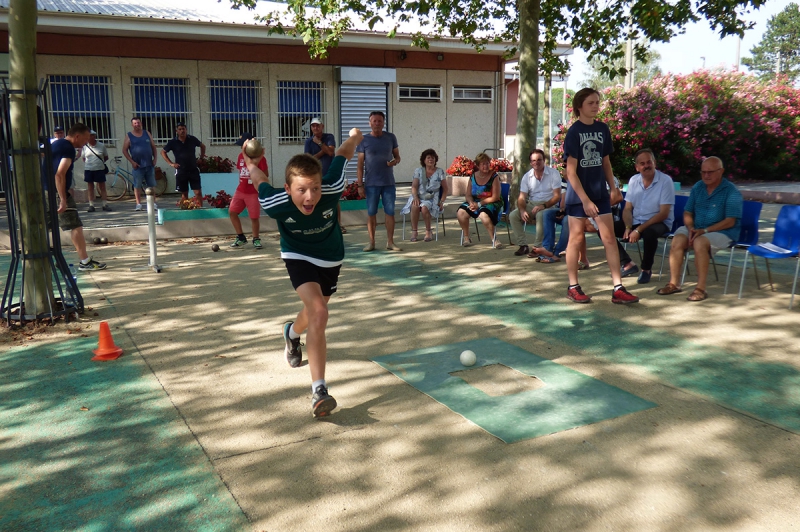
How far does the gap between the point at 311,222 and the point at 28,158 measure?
3.47 m

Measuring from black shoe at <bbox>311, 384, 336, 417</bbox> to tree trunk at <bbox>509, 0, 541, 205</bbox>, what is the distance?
8.32 metres

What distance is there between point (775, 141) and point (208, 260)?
1893cm

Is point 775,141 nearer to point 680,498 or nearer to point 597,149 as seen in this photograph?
point 597,149

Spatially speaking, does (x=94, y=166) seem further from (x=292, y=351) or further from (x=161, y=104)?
(x=292, y=351)

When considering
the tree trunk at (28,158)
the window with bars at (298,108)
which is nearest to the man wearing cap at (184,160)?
the window with bars at (298,108)

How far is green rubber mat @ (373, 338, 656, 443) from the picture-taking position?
4.32 metres

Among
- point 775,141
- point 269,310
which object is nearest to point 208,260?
point 269,310

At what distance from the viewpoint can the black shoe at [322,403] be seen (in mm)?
4332

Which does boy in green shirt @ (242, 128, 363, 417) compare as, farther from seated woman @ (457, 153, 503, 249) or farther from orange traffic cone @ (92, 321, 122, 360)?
seated woman @ (457, 153, 503, 249)

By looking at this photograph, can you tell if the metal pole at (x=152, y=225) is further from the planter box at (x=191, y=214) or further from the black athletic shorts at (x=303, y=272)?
the black athletic shorts at (x=303, y=272)

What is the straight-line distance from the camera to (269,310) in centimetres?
708

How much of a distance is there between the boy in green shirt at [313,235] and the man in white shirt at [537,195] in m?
5.25

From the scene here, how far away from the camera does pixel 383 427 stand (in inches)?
169

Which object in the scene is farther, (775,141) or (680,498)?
(775,141)
